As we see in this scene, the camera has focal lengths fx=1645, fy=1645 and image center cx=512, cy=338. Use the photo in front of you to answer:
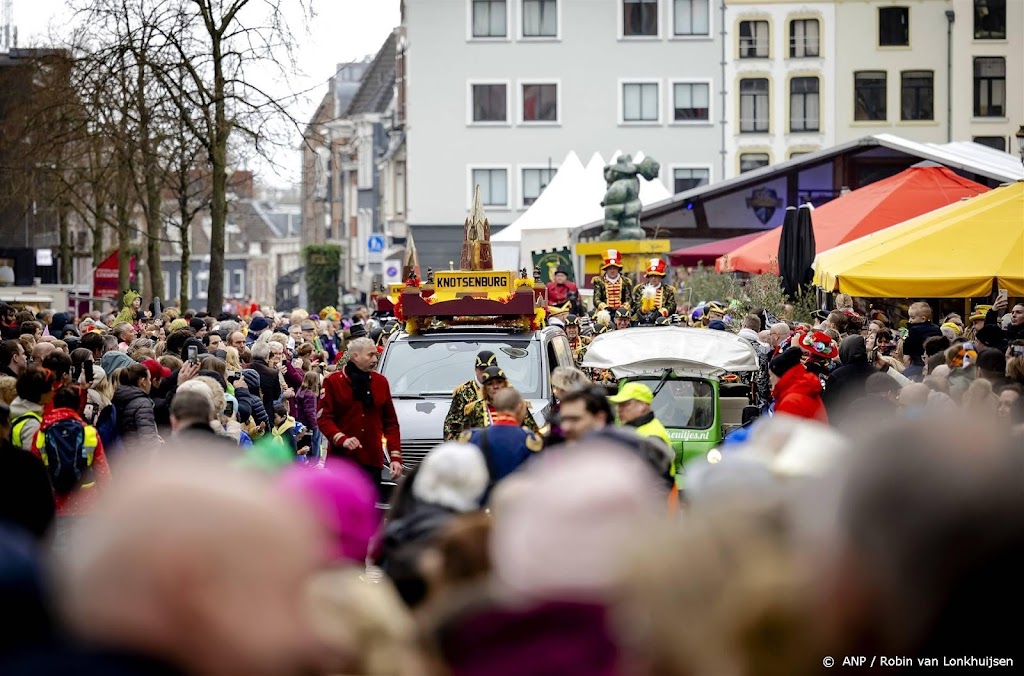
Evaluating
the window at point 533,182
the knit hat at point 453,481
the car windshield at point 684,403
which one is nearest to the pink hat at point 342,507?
the knit hat at point 453,481

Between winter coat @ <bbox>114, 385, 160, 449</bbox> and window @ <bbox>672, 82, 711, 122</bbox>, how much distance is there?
48.6 m

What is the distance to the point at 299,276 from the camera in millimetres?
94562

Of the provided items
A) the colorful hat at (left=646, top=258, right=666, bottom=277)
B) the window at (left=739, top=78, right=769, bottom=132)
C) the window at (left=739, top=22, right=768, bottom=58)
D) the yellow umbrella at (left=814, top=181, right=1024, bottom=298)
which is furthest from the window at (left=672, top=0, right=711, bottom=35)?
the yellow umbrella at (left=814, top=181, right=1024, bottom=298)

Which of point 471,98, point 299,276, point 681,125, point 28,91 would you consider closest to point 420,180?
point 471,98

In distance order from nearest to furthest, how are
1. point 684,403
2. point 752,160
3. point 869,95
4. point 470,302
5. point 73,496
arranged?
point 73,496, point 684,403, point 470,302, point 869,95, point 752,160

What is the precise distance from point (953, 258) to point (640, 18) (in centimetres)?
4466

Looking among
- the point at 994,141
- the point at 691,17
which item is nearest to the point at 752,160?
the point at 691,17

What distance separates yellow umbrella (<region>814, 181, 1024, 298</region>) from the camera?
601 inches

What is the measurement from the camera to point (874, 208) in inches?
938

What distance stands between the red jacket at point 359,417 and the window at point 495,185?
46.1 metres

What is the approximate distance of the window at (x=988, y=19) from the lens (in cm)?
5816

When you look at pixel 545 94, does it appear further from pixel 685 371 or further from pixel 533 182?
pixel 685 371

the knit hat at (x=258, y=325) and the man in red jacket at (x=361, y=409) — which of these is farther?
the knit hat at (x=258, y=325)

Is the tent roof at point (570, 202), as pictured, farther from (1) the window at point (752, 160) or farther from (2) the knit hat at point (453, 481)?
(2) the knit hat at point (453, 481)
